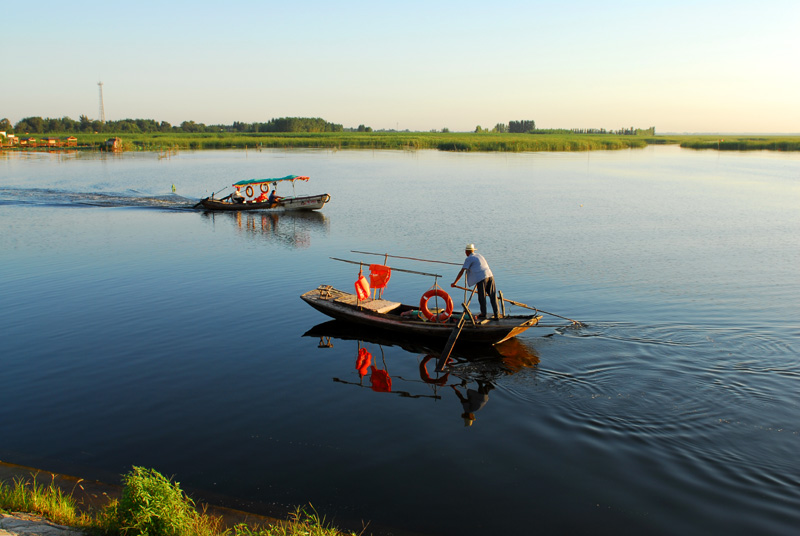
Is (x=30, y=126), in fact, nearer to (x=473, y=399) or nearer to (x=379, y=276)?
(x=379, y=276)

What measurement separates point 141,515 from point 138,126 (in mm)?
184167

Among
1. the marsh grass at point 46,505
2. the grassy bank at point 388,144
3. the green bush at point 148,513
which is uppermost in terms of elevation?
the grassy bank at point 388,144

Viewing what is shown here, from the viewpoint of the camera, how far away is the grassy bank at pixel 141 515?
19.5ft

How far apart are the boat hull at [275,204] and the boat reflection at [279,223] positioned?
1.02 feet

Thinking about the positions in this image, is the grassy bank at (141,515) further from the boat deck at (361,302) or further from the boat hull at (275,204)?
the boat hull at (275,204)

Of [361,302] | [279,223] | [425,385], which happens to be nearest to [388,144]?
[279,223]

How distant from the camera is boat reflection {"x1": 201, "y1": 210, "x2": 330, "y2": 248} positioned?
26.8 m

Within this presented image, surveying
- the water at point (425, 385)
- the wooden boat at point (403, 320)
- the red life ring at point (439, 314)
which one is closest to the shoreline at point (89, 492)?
the water at point (425, 385)

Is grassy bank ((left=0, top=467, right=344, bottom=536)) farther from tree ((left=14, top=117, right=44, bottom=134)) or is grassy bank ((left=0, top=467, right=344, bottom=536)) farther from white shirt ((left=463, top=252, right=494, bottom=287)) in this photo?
tree ((left=14, top=117, right=44, bottom=134))

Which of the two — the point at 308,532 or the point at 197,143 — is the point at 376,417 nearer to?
the point at 308,532

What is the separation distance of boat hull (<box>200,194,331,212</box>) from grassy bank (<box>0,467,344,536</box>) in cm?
2824

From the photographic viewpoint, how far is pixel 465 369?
477 inches

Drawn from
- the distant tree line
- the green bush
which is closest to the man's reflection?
the green bush

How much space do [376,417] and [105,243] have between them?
751 inches
